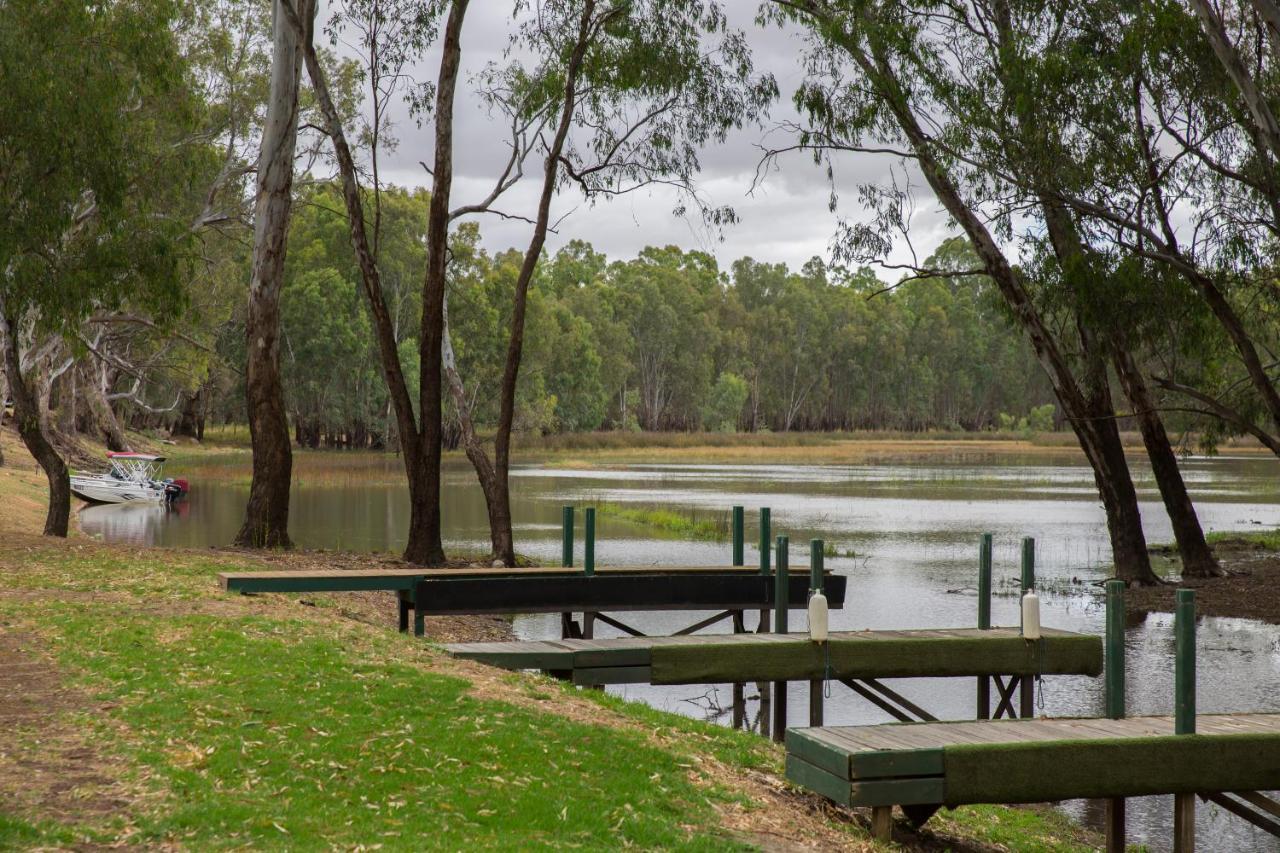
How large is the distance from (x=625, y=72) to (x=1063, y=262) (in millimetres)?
7101

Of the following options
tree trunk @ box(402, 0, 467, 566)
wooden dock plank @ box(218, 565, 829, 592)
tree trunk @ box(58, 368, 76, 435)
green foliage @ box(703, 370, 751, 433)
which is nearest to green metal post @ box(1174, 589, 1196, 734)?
wooden dock plank @ box(218, 565, 829, 592)

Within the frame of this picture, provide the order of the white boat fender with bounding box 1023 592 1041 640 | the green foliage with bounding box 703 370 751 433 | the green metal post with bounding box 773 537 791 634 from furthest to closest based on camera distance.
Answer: the green foliage with bounding box 703 370 751 433
the green metal post with bounding box 773 537 791 634
the white boat fender with bounding box 1023 592 1041 640

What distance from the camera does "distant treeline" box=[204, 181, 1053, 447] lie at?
2400 inches

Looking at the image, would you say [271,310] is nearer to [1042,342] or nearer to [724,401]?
[1042,342]

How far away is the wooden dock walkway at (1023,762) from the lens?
21.9ft

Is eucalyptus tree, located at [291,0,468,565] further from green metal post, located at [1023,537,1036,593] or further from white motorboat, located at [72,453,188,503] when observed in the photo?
white motorboat, located at [72,453,188,503]

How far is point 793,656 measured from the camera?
9359mm

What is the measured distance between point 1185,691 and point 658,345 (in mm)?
83543

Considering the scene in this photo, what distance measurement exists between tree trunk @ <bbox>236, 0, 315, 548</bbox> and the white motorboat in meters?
17.6

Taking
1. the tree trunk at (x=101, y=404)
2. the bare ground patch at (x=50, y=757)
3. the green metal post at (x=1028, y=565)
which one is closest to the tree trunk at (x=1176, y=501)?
the green metal post at (x=1028, y=565)

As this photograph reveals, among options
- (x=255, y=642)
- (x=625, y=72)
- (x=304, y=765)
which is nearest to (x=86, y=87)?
(x=625, y=72)

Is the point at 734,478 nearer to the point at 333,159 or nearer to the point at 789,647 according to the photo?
the point at 333,159

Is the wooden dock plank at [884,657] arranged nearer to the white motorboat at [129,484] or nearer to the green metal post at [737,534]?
the green metal post at [737,534]

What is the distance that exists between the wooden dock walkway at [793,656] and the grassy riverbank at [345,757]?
43 centimetres
